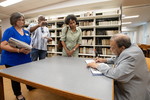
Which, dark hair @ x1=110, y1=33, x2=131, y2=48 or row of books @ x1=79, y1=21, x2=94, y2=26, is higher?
row of books @ x1=79, y1=21, x2=94, y2=26

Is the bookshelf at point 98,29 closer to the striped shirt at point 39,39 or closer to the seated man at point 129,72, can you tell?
the striped shirt at point 39,39

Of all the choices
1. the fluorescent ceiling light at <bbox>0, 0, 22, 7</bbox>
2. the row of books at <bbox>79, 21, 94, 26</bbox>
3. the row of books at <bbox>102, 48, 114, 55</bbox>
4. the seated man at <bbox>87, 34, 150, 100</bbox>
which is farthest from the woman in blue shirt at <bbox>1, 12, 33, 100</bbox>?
the fluorescent ceiling light at <bbox>0, 0, 22, 7</bbox>

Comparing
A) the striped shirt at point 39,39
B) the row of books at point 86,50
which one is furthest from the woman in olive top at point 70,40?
the row of books at point 86,50

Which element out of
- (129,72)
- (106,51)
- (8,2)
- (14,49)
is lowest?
(106,51)

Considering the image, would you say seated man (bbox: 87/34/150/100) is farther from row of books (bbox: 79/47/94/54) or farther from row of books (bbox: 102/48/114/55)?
row of books (bbox: 79/47/94/54)

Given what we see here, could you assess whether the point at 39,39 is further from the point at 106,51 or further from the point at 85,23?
the point at 106,51

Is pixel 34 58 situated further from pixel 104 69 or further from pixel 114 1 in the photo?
pixel 114 1

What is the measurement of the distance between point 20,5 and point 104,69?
5877mm

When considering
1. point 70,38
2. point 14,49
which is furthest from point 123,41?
point 14,49

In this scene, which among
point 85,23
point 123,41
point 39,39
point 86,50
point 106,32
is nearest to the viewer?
point 123,41

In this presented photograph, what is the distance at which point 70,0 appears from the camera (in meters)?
4.20

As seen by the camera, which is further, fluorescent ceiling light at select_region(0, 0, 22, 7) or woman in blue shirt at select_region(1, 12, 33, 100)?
fluorescent ceiling light at select_region(0, 0, 22, 7)

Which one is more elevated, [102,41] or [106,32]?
[106,32]

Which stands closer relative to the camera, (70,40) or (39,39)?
(70,40)
